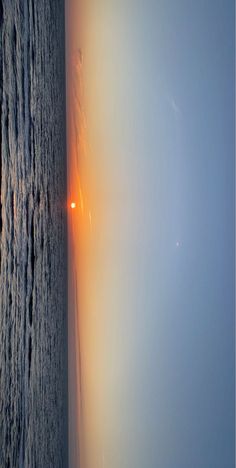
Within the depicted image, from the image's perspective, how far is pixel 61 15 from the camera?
1.44ft

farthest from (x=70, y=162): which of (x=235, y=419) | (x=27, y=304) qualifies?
(x=235, y=419)

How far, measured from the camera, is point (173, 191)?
0.43 metres

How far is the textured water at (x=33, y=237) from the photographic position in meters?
0.32

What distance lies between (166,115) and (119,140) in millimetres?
56

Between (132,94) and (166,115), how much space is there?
0.15 feet

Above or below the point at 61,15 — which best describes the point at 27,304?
below

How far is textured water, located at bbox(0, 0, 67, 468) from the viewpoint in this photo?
32 cm

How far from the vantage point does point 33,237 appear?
37cm

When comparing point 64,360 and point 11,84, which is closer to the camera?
point 11,84

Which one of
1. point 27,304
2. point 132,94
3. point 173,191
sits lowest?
point 27,304

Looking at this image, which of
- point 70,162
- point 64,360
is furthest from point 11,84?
point 64,360

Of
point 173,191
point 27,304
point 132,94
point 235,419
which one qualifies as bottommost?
point 235,419

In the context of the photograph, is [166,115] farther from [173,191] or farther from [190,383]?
[190,383]

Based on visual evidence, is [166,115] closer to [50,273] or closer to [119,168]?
[119,168]
